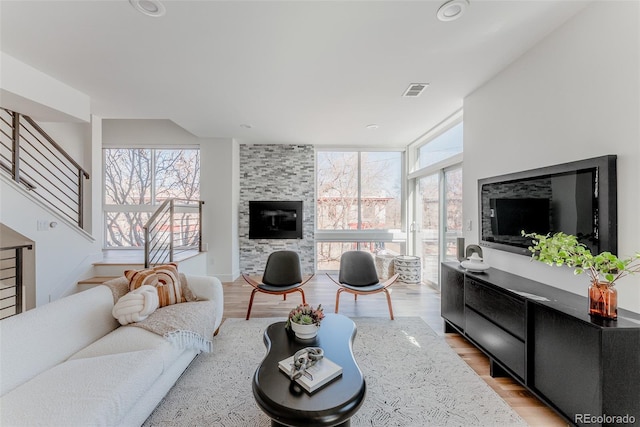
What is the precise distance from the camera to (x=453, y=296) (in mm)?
2738

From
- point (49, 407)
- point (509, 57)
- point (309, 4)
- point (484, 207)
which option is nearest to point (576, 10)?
point (509, 57)

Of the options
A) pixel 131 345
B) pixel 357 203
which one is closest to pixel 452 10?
pixel 131 345

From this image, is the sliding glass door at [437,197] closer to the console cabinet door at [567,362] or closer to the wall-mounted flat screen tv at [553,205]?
the wall-mounted flat screen tv at [553,205]

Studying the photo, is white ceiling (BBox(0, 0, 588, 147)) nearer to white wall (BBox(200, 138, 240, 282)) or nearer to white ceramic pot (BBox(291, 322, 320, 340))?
white wall (BBox(200, 138, 240, 282))

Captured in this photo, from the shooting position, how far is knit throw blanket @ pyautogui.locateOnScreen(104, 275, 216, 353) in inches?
75.2

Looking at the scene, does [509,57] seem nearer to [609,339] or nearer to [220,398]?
[609,339]

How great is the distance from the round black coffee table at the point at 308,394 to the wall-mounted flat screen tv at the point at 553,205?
1769 mm

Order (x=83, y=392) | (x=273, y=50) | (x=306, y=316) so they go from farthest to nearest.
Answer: (x=273, y=50) < (x=306, y=316) < (x=83, y=392)

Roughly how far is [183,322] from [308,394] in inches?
48.8

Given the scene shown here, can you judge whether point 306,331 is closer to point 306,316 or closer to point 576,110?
point 306,316

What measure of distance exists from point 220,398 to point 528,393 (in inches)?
90.3

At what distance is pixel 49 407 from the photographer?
1.17 metres

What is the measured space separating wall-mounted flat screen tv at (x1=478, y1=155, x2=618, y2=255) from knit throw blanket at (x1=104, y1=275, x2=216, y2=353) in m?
2.83

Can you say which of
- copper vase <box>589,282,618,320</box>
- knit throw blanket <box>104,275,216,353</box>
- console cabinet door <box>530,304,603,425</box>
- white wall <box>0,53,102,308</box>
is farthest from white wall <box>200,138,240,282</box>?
copper vase <box>589,282,618,320</box>
